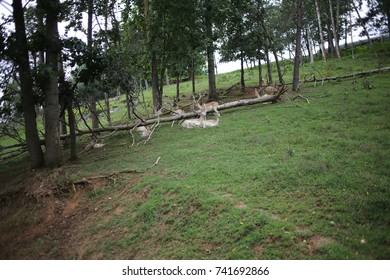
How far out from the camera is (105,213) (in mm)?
7055

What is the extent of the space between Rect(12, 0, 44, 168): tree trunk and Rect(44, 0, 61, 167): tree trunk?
2.06 feet

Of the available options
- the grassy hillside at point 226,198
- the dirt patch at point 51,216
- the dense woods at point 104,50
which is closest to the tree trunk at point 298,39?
the dense woods at point 104,50

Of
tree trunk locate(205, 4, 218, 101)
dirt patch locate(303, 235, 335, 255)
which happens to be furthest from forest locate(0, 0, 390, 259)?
tree trunk locate(205, 4, 218, 101)

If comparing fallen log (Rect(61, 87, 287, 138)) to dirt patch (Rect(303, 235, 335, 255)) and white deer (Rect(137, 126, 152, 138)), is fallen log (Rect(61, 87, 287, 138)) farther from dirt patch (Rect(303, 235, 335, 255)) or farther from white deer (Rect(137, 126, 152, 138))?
dirt patch (Rect(303, 235, 335, 255))

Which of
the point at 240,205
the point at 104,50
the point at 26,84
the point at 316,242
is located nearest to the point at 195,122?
the point at 104,50

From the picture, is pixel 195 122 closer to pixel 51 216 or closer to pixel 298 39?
pixel 51 216

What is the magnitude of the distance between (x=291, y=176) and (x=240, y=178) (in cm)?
119

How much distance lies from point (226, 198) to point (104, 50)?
26.0 feet

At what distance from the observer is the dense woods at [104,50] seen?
8.84m

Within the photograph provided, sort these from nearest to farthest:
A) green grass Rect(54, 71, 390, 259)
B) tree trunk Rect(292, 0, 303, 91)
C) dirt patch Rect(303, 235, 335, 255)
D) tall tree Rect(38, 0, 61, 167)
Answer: dirt patch Rect(303, 235, 335, 255) < green grass Rect(54, 71, 390, 259) < tall tree Rect(38, 0, 61, 167) < tree trunk Rect(292, 0, 303, 91)

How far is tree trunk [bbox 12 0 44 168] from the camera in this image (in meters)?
8.31

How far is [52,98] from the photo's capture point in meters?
9.04

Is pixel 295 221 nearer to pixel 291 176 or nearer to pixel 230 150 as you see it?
pixel 291 176

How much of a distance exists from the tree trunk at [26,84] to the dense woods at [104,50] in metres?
0.03
